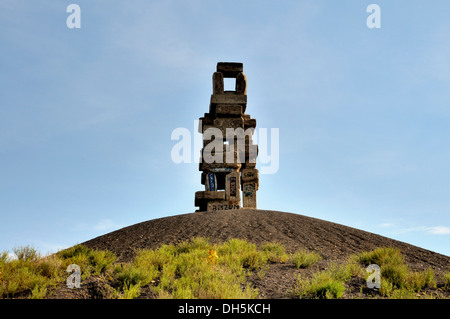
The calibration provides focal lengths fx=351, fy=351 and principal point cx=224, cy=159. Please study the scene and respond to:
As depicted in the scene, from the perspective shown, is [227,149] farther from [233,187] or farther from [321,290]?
[321,290]

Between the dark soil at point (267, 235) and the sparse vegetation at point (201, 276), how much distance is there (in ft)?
3.21

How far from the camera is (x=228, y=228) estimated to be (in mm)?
15125

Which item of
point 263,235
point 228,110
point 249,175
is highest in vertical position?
point 228,110

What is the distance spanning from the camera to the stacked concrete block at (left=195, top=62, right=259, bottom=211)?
22.2m

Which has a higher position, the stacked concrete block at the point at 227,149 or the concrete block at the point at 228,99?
the concrete block at the point at 228,99

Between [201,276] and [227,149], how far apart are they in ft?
51.1

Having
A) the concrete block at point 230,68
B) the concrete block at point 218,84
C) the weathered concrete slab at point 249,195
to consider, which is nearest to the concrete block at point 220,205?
the weathered concrete slab at point 249,195

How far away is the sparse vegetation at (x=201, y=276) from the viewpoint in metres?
7.20

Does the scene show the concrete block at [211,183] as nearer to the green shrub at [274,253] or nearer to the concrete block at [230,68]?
the concrete block at [230,68]

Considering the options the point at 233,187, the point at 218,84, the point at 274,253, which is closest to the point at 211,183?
the point at 233,187

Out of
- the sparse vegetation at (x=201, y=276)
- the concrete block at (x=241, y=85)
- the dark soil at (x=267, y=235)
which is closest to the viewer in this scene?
the sparse vegetation at (x=201, y=276)

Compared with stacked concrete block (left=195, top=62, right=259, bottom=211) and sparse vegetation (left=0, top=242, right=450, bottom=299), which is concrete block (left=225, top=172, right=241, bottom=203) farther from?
sparse vegetation (left=0, top=242, right=450, bottom=299)

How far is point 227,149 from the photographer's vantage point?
912 inches
